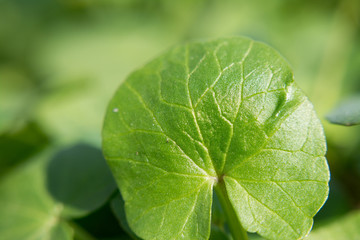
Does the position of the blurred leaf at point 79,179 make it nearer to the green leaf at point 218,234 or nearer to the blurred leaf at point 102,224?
the blurred leaf at point 102,224

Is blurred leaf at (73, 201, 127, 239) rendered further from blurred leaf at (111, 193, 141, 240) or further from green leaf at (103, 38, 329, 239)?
green leaf at (103, 38, 329, 239)

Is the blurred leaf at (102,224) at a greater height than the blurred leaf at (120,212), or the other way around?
the blurred leaf at (120,212)

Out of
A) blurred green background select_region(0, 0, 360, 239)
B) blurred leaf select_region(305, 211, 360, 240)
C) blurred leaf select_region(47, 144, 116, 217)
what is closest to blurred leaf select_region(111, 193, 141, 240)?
blurred leaf select_region(47, 144, 116, 217)

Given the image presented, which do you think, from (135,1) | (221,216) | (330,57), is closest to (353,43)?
(330,57)

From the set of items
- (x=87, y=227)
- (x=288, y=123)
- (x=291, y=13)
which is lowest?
(x=87, y=227)

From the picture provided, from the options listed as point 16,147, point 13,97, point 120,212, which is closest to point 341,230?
point 120,212

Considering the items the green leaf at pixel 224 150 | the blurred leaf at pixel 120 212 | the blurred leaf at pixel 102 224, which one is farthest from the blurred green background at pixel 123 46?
the green leaf at pixel 224 150

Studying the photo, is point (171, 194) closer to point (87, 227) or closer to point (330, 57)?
point (87, 227)
